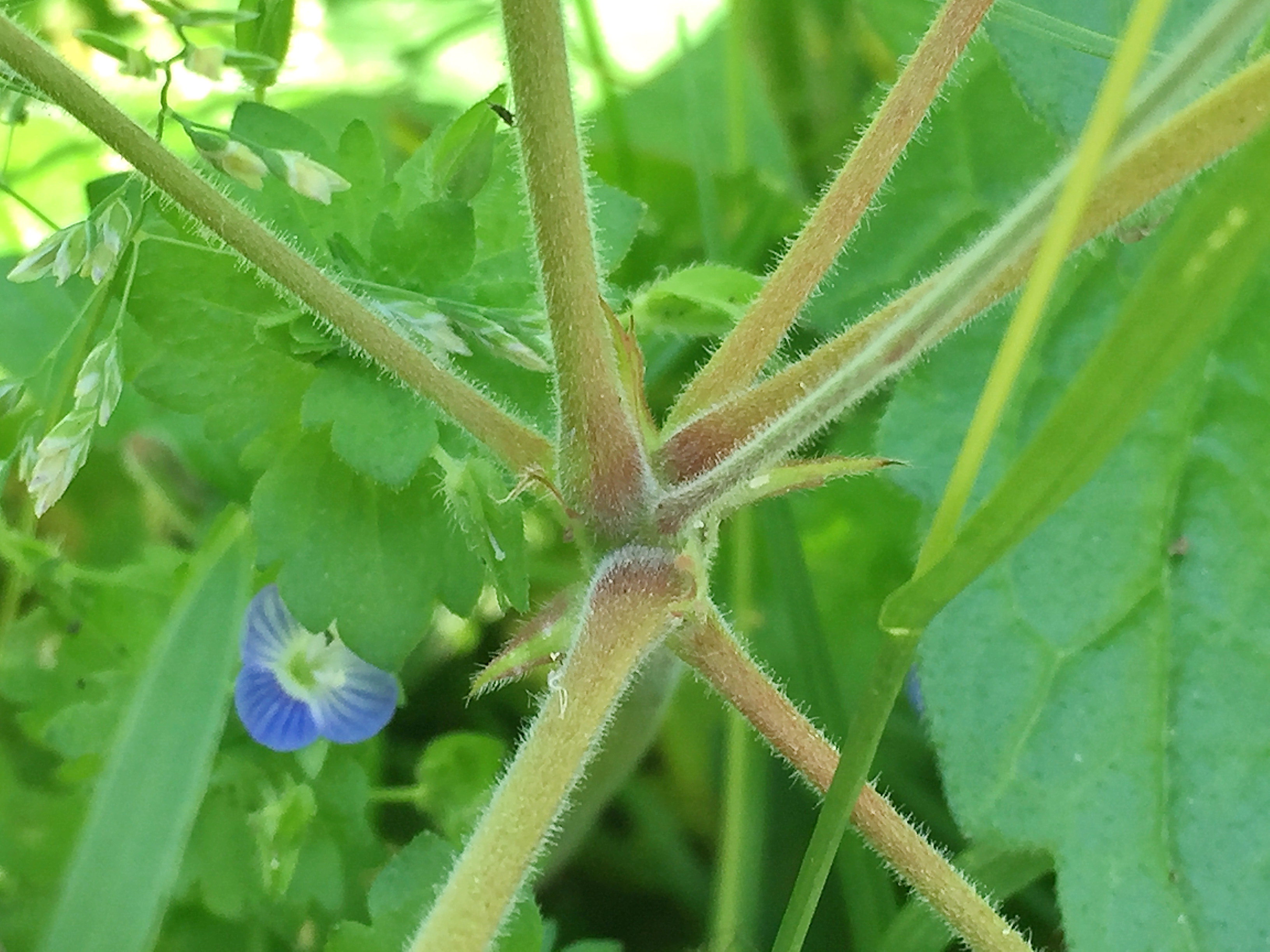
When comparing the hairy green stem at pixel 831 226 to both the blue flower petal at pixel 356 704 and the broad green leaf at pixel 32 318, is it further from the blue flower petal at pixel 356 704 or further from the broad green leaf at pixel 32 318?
the broad green leaf at pixel 32 318

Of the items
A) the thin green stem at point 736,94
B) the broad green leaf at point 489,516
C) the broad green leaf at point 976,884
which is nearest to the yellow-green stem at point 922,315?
the broad green leaf at point 489,516

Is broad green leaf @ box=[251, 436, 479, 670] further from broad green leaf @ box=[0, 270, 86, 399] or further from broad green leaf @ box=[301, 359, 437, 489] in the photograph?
broad green leaf @ box=[0, 270, 86, 399]

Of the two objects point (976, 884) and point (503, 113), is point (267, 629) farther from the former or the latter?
point (976, 884)

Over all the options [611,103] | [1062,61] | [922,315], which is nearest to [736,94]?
[611,103]

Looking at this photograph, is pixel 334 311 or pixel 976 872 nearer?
pixel 334 311

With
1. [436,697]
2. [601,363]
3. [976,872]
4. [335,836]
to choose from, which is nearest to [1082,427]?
[601,363]

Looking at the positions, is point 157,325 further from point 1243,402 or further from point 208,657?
point 1243,402

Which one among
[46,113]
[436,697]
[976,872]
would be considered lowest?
[436,697]
